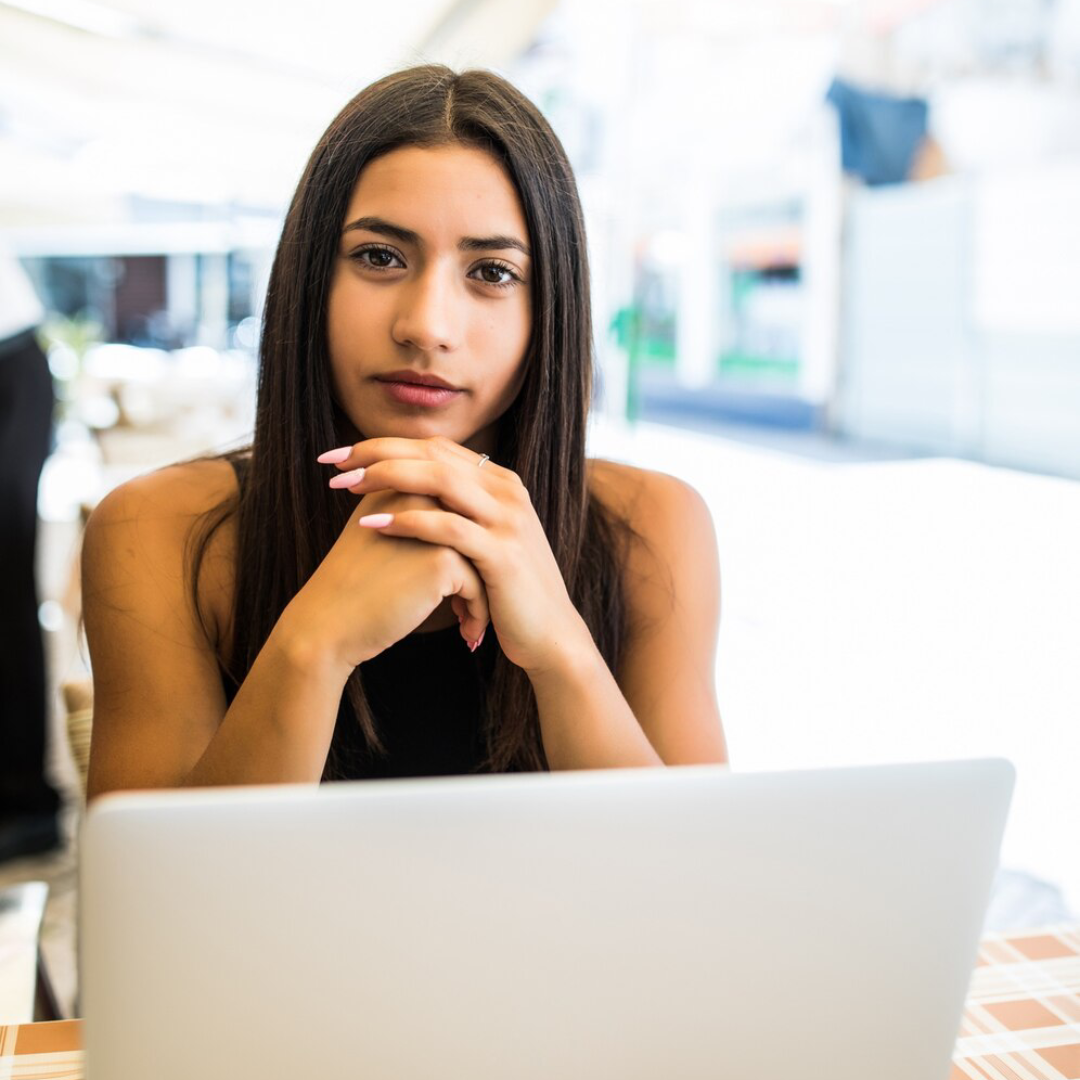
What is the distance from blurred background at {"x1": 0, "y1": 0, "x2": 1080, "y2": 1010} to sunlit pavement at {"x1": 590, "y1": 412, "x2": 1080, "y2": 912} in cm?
1

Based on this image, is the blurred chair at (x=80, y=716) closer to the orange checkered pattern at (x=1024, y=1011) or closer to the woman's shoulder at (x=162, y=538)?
the woman's shoulder at (x=162, y=538)

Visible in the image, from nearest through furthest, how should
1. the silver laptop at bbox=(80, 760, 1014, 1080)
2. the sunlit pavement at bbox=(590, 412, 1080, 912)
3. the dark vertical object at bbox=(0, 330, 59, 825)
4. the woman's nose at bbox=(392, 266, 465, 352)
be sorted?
the silver laptop at bbox=(80, 760, 1014, 1080) → the woman's nose at bbox=(392, 266, 465, 352) → the dark vertical object at bbox=(0, 330, 59, 825) → the sunlit pavement at bbox=(590, 412, 1080, 912)

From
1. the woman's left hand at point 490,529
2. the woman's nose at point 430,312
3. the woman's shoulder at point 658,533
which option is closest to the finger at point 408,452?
the woman's left hand at point 490,529

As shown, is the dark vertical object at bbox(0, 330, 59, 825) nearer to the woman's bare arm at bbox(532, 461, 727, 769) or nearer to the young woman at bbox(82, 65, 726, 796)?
the young woman at bbox(82, 65, 726, 796)

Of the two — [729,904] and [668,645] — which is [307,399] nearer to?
[668,645]

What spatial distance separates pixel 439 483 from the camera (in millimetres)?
946

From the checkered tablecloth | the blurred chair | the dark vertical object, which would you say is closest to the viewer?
the checkered tablecloth

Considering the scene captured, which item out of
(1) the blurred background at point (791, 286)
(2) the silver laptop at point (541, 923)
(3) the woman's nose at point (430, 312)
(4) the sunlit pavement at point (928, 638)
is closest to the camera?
(2) the silver laptop at point (541, 923)

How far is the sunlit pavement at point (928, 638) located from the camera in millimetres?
3104

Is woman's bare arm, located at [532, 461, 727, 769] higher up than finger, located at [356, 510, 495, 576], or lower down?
lower down

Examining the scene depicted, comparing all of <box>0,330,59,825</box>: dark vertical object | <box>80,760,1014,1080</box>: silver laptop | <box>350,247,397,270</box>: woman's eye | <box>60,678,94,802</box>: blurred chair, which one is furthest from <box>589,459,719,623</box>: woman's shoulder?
<box>0,330,59,825</box>: dark vertical object

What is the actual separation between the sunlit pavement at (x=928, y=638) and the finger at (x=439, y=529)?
5.67ft

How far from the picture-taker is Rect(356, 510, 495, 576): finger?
94 centimetres

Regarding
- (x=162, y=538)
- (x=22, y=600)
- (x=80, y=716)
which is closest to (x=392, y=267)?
(x=162, y=538)
